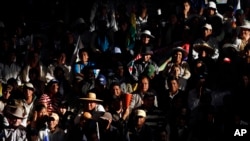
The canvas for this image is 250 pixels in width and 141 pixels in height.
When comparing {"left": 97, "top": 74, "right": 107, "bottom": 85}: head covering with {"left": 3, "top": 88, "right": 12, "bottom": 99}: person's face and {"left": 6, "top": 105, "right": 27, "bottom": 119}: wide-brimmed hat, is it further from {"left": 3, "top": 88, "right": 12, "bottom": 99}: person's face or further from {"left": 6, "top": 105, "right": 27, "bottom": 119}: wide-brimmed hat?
{"left": 6, "top": 105, "right": 27, "bottom": 119}: wide-brimmed hat

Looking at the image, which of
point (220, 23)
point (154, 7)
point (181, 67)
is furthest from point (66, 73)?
point (154, 7)

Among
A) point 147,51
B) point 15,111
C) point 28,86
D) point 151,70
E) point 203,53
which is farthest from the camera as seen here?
point 147,51

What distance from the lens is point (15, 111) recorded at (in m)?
12.7

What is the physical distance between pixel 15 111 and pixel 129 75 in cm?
312

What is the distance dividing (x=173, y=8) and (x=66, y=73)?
405cm

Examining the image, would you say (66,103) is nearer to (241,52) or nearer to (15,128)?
(15,128)

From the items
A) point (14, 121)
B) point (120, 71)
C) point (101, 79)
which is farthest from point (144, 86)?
point (14, 121)

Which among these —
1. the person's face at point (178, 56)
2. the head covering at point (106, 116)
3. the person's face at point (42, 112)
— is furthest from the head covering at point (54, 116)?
the person's face at point (178, 56)

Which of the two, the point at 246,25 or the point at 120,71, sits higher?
the point at 246,25

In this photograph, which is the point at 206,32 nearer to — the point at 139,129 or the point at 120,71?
the point at 120,71

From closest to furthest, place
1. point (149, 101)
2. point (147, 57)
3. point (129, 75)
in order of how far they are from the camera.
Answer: point (149, 101), point (129, 75), point (147, 57)

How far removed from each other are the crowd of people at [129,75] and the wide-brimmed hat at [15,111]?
19 mm

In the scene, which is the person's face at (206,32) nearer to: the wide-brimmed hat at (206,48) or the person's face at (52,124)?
the wide-brimmed hat at (206,48)

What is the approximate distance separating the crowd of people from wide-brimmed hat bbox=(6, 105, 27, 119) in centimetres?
2
